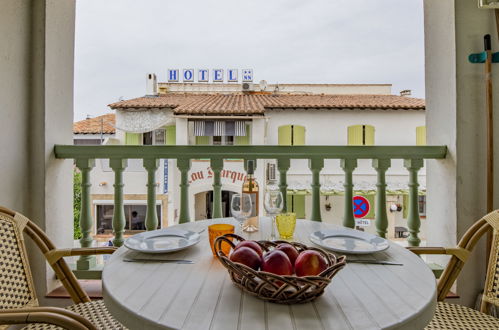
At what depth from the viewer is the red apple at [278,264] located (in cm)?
61

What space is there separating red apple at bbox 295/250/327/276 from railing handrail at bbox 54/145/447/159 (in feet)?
3.30

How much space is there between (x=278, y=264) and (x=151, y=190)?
3.97ft

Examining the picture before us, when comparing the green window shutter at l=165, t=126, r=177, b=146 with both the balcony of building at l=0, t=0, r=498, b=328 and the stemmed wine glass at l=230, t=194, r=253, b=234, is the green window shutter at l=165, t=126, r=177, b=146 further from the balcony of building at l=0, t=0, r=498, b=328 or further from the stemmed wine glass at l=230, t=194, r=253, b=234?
the stemmed wine glass at l=230, t=194, r=253, b=234

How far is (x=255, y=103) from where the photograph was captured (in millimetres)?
9523

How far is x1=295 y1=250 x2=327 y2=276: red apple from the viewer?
61 centimetres

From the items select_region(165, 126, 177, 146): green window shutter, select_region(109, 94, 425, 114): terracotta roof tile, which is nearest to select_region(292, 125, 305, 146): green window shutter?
select_region(109, 94, 425, 114): terracotta roof tile

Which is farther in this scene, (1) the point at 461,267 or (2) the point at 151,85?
(2) the point at 151,85

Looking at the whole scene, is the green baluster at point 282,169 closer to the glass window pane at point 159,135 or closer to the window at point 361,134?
the window at point 361,134

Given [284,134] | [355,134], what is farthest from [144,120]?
[355,134]

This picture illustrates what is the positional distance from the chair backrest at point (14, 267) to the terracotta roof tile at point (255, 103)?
293 inches

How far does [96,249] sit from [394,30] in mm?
4448

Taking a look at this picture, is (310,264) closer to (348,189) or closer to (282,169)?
(282,169)

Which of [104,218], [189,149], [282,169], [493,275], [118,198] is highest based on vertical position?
[189,149]

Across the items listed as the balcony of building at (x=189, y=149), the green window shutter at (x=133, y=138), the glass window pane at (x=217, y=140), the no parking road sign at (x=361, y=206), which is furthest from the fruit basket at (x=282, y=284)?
the glass window pane at (x=217, y=140)
